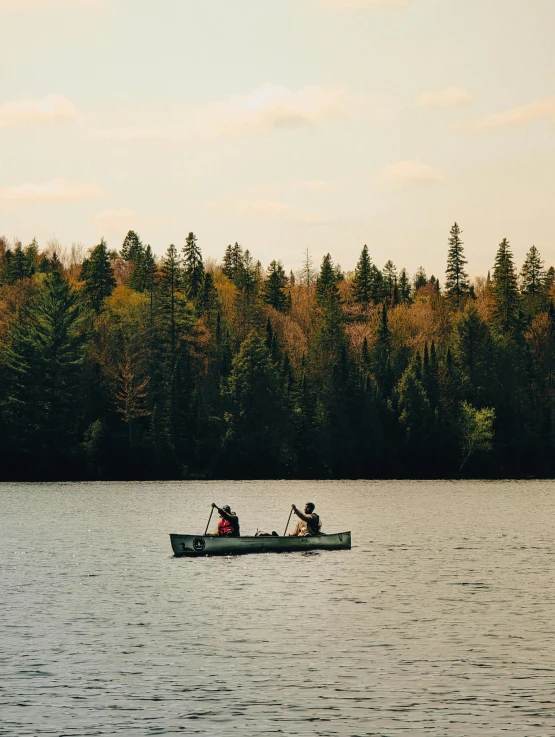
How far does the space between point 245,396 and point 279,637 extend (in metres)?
122

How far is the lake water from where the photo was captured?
2352cm

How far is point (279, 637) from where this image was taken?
32.9m

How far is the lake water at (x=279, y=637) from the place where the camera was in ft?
77.2

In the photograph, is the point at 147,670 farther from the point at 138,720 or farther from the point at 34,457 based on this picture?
the point at 34,457

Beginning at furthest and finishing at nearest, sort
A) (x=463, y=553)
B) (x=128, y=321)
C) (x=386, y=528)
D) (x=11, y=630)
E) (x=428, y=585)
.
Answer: (x=128, y=321)
(x=386, y=528)
(x=463, y=553)
(x=428, y=585)
(x=11, y=630)

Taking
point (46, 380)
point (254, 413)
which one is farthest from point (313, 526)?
point (254, 413)

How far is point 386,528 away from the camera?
75.5 meters

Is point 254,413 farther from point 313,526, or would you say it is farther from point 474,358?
point 313,526

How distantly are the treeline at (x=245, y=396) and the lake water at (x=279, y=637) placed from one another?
69.8 meters

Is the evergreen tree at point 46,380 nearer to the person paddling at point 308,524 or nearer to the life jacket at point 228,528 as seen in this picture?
the person paddling at point 308,524

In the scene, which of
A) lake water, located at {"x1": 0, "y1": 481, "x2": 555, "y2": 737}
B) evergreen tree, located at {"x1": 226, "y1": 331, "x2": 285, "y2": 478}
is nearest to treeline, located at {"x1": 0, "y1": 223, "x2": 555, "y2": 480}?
evergreen tree, located at {"x1": 226, "y1": 331, "x2": 285, "y2": 478}

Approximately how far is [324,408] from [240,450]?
46.7 feet

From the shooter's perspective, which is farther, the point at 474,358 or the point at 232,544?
the point at 474,358

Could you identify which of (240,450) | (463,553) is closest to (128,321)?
(240,450)
